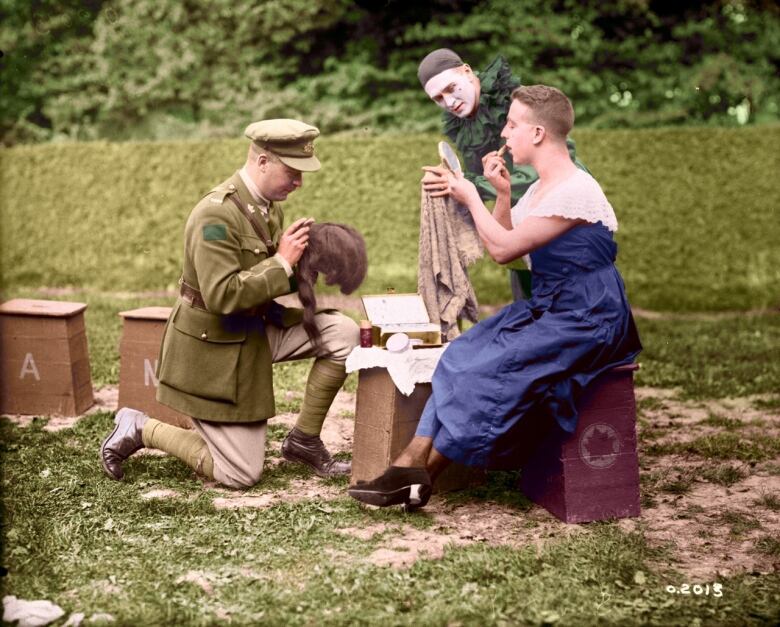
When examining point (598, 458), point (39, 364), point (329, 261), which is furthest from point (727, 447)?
point (39, 364)

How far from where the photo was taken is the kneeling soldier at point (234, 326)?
4.66 meters

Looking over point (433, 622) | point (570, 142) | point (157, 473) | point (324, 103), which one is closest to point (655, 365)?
point (570, 142)

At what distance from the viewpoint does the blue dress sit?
13.9 ft

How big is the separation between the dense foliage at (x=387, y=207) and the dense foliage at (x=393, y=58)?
224cm

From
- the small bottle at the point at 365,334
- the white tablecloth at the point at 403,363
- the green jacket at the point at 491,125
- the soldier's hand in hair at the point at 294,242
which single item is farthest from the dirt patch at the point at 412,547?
the green jacket at the point at 491,125

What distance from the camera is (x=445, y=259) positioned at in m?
5.08

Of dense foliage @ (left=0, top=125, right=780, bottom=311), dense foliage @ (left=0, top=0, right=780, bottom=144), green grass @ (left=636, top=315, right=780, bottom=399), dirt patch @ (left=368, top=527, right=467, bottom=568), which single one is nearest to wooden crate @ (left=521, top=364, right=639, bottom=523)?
dirt patch @ (left=368, top=527, right=467, bottom=568)

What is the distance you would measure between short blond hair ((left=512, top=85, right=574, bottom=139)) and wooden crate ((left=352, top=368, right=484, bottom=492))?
4.19 feet

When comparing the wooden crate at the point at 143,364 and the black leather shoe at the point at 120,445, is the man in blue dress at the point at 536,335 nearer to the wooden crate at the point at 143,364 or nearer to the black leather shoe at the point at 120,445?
the black leather shoe at the point at 120,445

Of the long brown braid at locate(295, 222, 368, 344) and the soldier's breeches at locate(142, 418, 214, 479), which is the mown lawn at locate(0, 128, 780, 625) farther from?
the long brown braid at locate(295, 222, 368, 344)

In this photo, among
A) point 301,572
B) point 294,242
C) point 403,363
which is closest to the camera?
point 301,572

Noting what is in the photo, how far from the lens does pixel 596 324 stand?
4250 millimetres

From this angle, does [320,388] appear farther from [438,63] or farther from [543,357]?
[438,63]

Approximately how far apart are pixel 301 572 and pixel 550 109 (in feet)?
7.18
